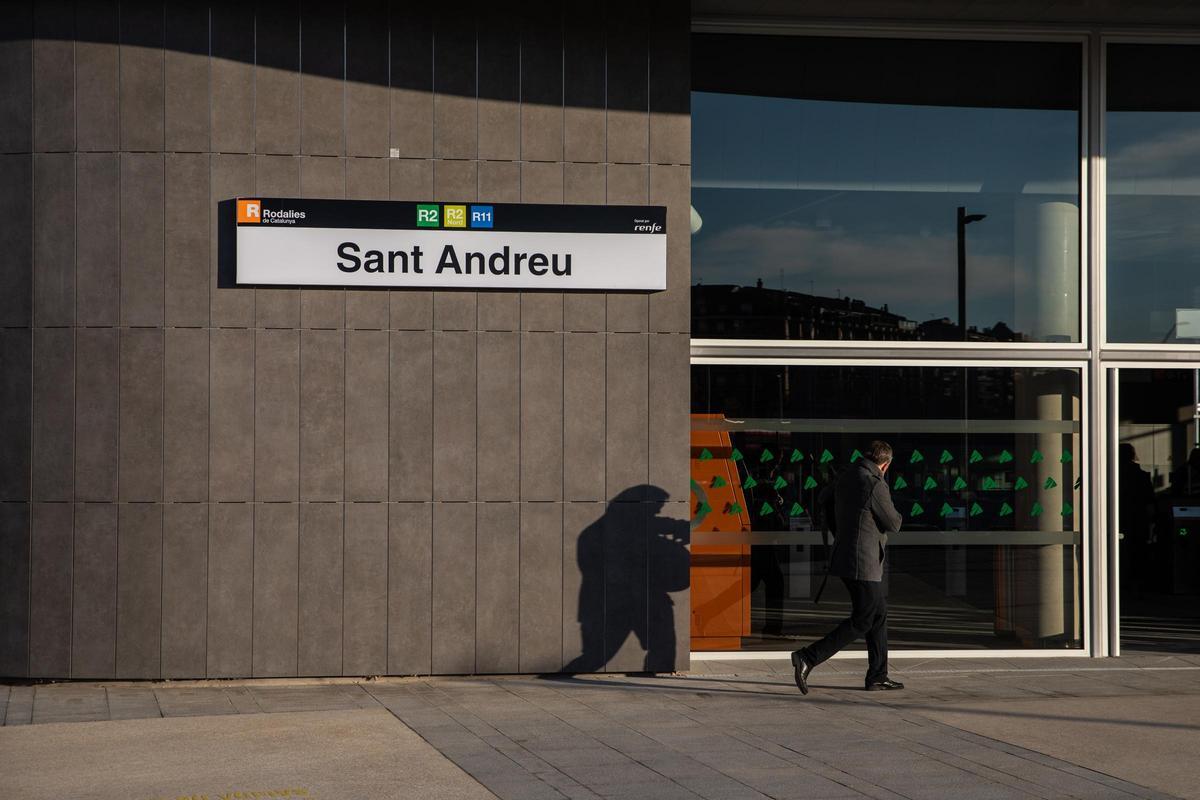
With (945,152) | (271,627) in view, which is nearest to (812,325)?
(945,152)

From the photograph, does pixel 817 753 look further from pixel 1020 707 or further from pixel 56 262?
pixel 56 262

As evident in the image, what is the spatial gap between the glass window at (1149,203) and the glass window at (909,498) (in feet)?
2.67

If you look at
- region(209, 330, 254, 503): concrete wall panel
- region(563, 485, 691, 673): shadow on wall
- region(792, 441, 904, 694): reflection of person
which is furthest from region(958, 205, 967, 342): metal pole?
region(209, 330, 254, 503): concrete wall panel

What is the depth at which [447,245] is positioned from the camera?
9.38m

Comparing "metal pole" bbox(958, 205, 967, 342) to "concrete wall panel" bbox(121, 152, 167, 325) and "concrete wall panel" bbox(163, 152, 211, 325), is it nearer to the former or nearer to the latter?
"concrete wall panel" bbox(163, 152, 211, 325)

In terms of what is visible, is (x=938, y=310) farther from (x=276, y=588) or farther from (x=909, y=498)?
(x=276, y=588)

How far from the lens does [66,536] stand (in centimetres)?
911

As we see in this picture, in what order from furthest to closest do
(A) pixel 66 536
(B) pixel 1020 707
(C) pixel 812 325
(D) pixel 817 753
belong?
(C) pixel 812 325 → (A) pixel 66 536 → (B) pixel 1020 707 → (D) pixel 817 753

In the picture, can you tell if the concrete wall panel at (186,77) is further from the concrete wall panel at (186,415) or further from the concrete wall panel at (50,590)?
the concrete wall panel at (50,590)

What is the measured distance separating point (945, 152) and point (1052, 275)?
1.26 metres

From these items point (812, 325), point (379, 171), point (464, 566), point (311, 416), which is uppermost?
point (379, 171)

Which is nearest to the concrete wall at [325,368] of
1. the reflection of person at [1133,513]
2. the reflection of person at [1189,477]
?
the reflection of person at [1133,513]

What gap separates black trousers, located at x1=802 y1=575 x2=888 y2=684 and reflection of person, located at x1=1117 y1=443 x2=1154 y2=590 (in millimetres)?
2898

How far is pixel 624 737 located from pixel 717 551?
2873 mm
